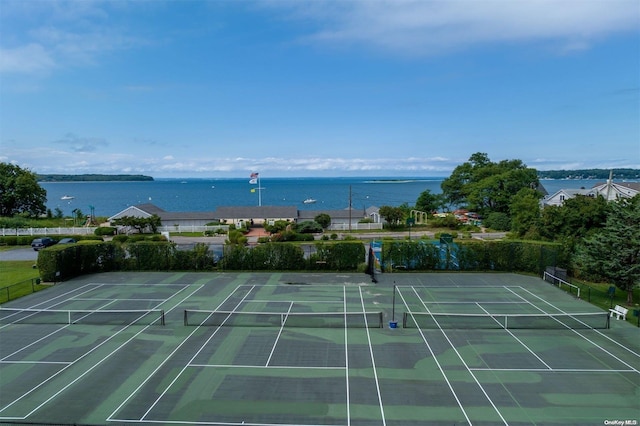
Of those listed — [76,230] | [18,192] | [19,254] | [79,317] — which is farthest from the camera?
[18,192]

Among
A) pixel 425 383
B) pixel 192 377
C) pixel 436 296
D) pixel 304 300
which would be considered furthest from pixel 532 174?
pixel 192 377

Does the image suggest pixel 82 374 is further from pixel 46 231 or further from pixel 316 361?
pixel 46 231

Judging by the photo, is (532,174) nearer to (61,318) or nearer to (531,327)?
(531,327)

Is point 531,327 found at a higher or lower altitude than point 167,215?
lower

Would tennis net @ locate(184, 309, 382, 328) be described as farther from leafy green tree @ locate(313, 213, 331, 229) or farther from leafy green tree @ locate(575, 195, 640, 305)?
leafy green tree @ locate(313, 213, 331, 229)

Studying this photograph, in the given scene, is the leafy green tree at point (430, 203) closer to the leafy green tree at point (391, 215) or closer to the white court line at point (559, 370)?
the leafy green tree at point (391, 215)

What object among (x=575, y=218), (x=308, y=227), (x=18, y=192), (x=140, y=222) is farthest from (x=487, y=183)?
(x=18, y=192)

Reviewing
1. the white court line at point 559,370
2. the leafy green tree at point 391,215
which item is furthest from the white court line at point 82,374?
the leafy green tree at point 391,215
